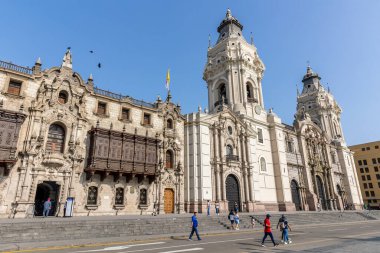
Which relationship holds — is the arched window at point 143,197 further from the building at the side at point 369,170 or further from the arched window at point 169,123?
the building at the side at point 369,170

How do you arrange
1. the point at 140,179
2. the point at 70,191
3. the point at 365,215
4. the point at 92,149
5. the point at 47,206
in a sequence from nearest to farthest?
the point at 47,206
the point at 70,191
the point at 92,149
the point at 140,179
the point at 365,215

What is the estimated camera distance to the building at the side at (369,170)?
77.1 meters

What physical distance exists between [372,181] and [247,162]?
66.3 metres

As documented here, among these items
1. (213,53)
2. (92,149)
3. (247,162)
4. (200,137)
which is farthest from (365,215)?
(92,149)

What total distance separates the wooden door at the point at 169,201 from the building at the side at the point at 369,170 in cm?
7458

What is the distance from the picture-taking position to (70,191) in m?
22.6

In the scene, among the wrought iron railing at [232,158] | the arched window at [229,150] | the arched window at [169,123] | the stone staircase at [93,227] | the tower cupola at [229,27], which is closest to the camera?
the stone staircase at [93,227]

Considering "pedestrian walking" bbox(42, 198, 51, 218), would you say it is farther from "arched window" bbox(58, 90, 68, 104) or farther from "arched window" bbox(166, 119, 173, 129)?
"arched window" bbox(166, 119, 173, 129)

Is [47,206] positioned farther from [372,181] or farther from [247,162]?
[372,181]

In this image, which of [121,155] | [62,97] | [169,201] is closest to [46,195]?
[121,155]

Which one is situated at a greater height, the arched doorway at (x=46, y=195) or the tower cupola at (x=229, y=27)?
the tower cupola at (x=229, y=27)

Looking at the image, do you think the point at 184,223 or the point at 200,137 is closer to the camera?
the point at 184,223

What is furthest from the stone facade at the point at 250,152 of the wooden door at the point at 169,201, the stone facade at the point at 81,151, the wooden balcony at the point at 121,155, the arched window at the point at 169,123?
the wooden balcony at the point at 121,155

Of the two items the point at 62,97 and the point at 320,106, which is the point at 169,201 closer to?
the point at 62,97
